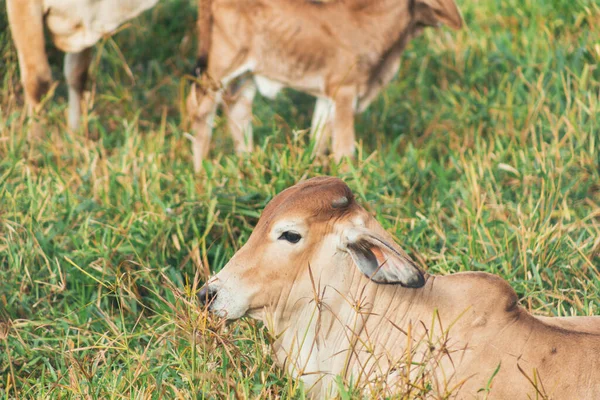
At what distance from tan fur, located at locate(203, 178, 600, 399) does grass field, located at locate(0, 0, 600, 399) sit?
0.14 meters

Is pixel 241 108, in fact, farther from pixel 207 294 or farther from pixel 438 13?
pixel 207 294

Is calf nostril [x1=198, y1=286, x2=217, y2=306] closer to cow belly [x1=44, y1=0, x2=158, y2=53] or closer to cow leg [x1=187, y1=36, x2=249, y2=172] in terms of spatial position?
cow leg [x1=187, y1=36, x2=249, y2=172]

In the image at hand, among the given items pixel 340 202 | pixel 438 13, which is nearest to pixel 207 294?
pixel 340 202

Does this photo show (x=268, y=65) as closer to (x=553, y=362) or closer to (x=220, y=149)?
(x=220, y=149)

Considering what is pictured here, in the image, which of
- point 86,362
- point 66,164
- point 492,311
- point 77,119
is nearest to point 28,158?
point 66,164

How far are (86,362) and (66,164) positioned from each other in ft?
6.64

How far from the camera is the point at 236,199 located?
428 centimetres

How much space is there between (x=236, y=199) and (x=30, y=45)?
216cm

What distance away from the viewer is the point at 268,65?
543cm

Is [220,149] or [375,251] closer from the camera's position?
[375,251]

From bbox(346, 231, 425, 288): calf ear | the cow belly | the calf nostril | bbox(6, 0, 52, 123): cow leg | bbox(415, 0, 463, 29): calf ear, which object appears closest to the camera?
bbox(346, 231, 425, 288): calf ear

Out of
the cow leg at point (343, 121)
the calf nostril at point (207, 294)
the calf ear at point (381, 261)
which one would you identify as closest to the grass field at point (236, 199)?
the calf nostril at point (207, 294)

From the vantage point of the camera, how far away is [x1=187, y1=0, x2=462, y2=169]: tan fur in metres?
5.36

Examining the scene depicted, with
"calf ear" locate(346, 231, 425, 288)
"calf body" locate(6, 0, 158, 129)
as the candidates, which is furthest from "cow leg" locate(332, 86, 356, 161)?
"calf ear" locate(346, 231, 425, 288)
